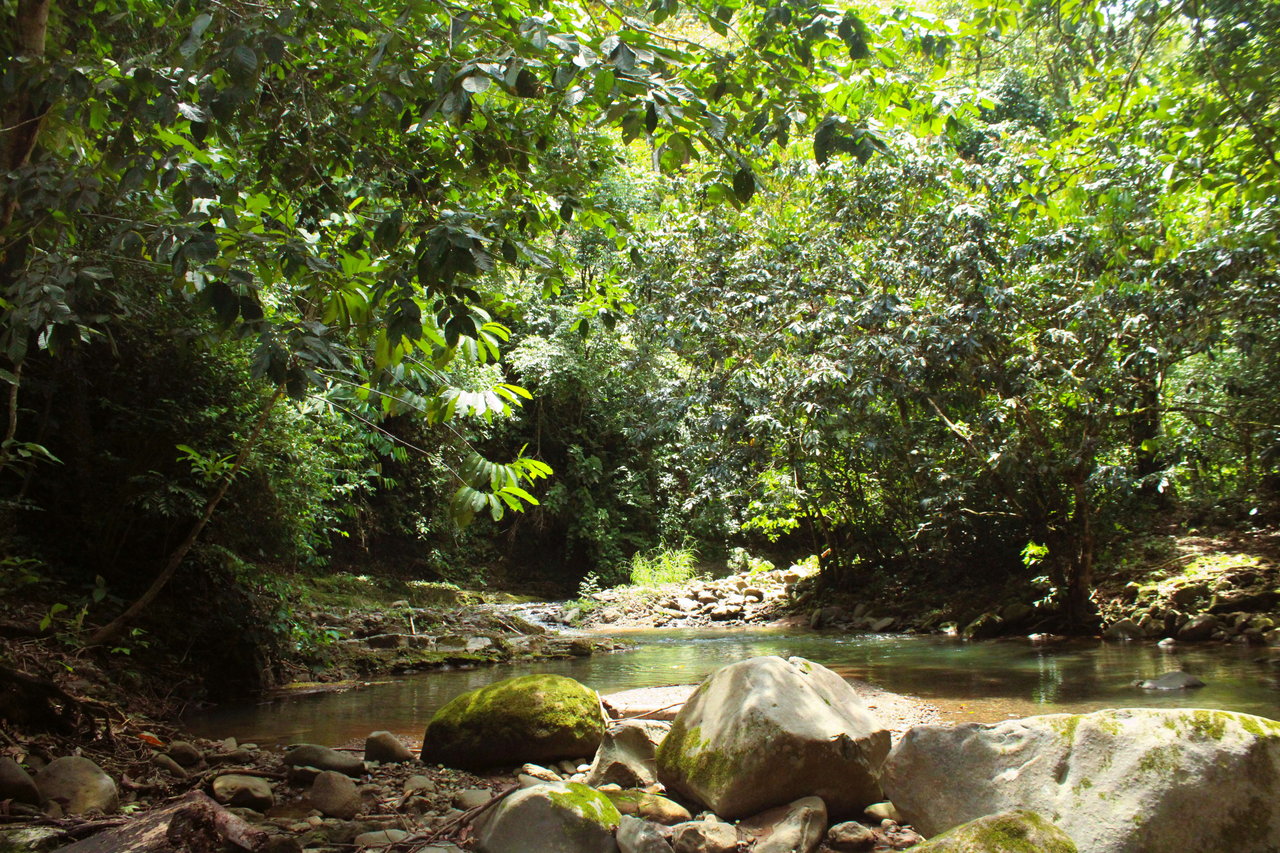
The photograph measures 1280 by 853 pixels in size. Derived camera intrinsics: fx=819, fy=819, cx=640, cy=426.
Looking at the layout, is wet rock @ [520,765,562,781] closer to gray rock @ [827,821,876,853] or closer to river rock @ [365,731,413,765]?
river rock @ [365,731,413,765]

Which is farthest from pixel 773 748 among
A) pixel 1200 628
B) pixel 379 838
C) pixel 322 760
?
pixel 1200 628

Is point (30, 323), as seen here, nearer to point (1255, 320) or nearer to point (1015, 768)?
point (1015, 768)

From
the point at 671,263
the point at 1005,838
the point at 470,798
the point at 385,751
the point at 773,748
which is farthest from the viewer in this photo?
the point at 671,263

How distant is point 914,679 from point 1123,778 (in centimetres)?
444

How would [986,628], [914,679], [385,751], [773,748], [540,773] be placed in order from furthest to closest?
[986,628] → [914,679] → [385,751] → [540,773] → [773,748]

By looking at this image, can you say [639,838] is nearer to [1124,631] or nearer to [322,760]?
[322,760]

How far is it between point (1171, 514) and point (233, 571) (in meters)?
11.0

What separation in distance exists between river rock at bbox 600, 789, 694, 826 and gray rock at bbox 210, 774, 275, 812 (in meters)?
1.36

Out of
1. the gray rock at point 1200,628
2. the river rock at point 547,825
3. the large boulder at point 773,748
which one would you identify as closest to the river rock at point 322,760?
the river rock at point 547,825

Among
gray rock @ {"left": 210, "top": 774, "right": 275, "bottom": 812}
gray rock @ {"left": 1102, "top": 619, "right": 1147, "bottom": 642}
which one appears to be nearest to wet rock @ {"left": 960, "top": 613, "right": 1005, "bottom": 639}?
gray rock @ {"left": 1102, "top": 619, "right": 1147, "bottom": 642}

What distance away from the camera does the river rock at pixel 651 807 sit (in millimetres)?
3334

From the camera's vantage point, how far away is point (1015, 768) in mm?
2801

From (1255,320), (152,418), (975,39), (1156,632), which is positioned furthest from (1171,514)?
(152,418)

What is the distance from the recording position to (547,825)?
2.83 meters
